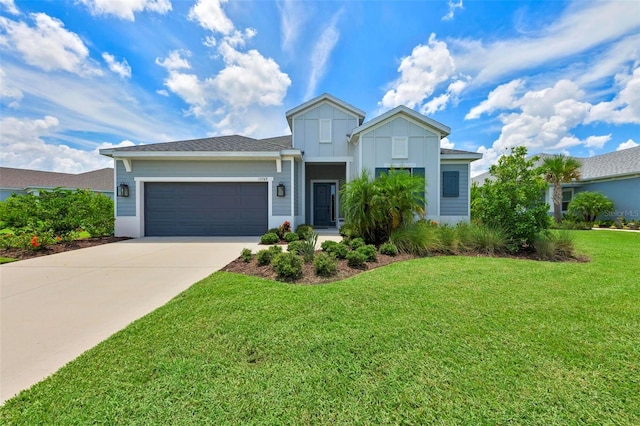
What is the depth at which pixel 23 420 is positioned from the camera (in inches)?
67.2

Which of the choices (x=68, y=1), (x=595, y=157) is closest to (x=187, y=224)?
(x=68, y=1)

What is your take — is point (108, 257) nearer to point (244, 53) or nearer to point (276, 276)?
point (276, 276)

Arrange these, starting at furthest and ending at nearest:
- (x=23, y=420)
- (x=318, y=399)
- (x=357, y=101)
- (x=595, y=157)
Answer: (x=595, y=157)
(x=357, y=101)
(x=318, y=399)
(x=23, y=420)

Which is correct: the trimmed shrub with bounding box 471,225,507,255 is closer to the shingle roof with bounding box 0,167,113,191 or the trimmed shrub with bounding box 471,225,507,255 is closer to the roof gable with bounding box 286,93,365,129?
the roof gable with bounding box 286,93,365,129

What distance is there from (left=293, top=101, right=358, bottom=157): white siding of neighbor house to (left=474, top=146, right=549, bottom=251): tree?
6.72 meters

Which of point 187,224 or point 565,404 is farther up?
point 187,224

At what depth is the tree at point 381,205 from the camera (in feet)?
24.1

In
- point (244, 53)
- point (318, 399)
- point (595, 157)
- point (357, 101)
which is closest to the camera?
point (318, 399)

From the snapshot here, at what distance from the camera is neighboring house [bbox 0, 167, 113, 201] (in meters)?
22.5

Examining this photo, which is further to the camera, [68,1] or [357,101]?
[357,101]

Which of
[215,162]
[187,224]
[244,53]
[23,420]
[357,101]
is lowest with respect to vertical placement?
[23,420]

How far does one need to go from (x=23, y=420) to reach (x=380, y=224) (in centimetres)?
698

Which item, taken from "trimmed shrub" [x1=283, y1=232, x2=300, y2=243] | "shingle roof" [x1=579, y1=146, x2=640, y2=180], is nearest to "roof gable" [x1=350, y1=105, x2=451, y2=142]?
"trimmed shrub" [x1=283, y1=232, x2=300, y2=243]

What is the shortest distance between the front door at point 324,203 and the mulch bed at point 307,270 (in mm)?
7945
